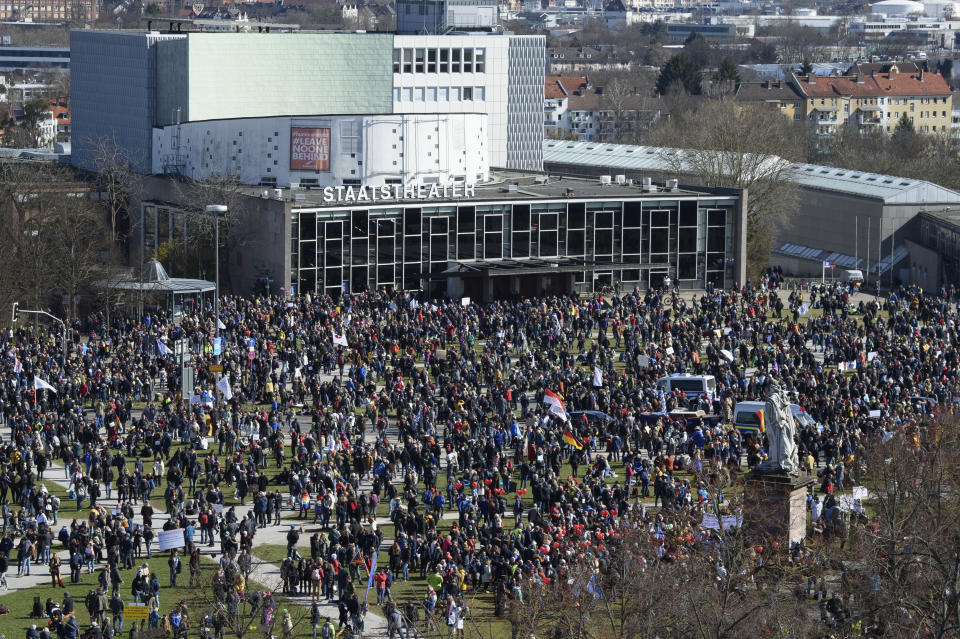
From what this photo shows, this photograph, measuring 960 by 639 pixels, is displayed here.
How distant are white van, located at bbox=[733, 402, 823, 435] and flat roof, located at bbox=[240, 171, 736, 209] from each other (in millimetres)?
35051

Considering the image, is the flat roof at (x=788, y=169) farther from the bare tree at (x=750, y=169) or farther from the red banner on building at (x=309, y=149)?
the red banner on building at (x=309, y=149)

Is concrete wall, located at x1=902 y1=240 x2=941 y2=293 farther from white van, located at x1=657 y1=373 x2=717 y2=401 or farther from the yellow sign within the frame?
the yellow sign

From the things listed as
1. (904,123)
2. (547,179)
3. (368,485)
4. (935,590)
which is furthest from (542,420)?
(904,123)

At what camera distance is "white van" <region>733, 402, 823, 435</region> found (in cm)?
5775

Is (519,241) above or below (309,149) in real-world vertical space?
below

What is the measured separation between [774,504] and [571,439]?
11351 mm

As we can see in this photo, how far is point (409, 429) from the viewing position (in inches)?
2302

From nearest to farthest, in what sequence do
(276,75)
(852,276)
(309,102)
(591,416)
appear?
(591,416), (852,276), (276,75), (309,102)

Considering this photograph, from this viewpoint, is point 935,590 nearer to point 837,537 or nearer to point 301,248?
point 837,537

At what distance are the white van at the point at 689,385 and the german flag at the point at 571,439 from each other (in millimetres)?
7683

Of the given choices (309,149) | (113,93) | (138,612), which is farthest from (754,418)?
(113,93)

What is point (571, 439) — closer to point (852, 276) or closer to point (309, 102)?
point (852, 276)

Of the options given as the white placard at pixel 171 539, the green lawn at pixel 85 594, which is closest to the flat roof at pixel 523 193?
the white placard at pixel 171 539

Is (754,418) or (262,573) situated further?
(754,418)
